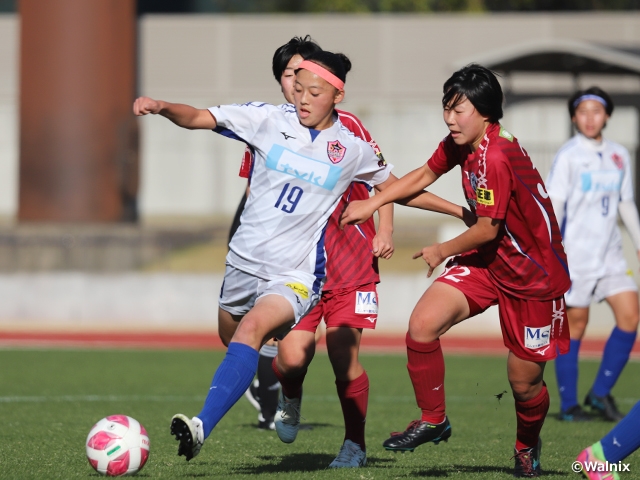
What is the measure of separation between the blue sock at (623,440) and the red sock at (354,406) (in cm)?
146

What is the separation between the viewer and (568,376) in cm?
809

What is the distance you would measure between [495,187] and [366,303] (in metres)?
1.10

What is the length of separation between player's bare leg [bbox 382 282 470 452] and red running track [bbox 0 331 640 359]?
7661 mm

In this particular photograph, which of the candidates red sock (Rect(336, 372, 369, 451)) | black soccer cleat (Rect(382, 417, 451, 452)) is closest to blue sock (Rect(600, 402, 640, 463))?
black soccer cleat (Rect(382, 417, 451, 452))

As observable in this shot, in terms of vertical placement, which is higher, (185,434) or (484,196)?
(484,196)

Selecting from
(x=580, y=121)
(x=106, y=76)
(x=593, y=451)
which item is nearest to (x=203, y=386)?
(x=580, y=121)

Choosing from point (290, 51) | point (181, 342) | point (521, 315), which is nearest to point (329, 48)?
point (181, 342)

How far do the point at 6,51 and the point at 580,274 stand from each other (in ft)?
74.5

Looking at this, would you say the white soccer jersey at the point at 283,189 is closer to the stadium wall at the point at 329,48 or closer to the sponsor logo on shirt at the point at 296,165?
the sponsor logo on shirt at the point at 296,165

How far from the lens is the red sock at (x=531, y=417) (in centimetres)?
541

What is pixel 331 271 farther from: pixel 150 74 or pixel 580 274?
pixel 150 74

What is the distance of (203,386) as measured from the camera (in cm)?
971

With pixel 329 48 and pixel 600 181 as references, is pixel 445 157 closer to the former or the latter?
pixel 600 181

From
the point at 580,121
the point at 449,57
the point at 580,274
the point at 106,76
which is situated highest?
the point at 449,57
